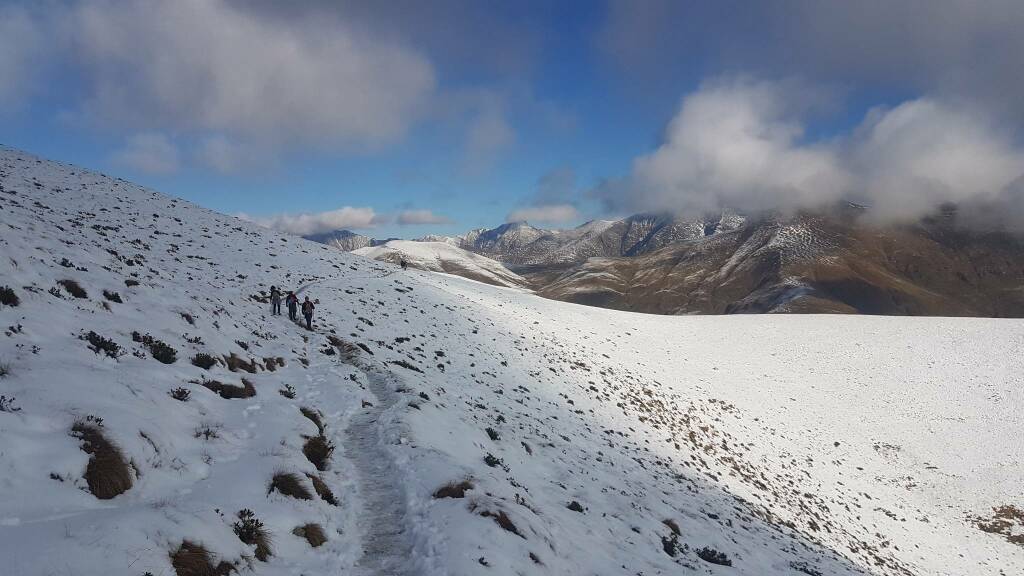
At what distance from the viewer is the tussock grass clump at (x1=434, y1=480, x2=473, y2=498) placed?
35.2ft

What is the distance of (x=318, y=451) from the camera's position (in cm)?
1172

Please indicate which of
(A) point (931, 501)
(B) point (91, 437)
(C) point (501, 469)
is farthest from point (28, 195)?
(A) point (931, 501)

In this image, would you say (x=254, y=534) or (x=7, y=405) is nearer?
(x=7, y=405)

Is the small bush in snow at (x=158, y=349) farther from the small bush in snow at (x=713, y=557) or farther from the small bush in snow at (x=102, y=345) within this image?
the small bush in snow at (x=713, y=557)

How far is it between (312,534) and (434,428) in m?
6.91

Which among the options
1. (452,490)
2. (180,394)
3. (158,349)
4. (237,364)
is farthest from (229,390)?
(452,490)

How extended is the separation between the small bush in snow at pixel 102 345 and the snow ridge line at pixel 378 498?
6242 millimetres

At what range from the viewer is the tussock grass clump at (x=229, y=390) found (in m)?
12.5

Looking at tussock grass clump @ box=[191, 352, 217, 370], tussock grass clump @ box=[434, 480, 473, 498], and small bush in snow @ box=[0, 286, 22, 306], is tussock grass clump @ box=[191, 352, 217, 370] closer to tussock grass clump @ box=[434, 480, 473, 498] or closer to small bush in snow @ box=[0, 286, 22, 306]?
small bush in snow @ box=[0, 286, 22, 306]

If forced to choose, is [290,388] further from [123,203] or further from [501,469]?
[123,203]

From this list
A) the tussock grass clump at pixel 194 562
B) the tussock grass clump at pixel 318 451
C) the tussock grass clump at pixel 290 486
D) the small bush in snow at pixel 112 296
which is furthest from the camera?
the small bush in snow at pixel 112 296

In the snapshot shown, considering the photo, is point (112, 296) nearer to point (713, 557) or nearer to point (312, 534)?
point (312, 534)

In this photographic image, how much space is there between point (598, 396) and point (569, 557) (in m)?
19.8

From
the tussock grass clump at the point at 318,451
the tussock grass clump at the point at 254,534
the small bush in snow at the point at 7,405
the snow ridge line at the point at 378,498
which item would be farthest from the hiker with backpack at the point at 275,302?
the tussock grass clump at the point at 254,534
